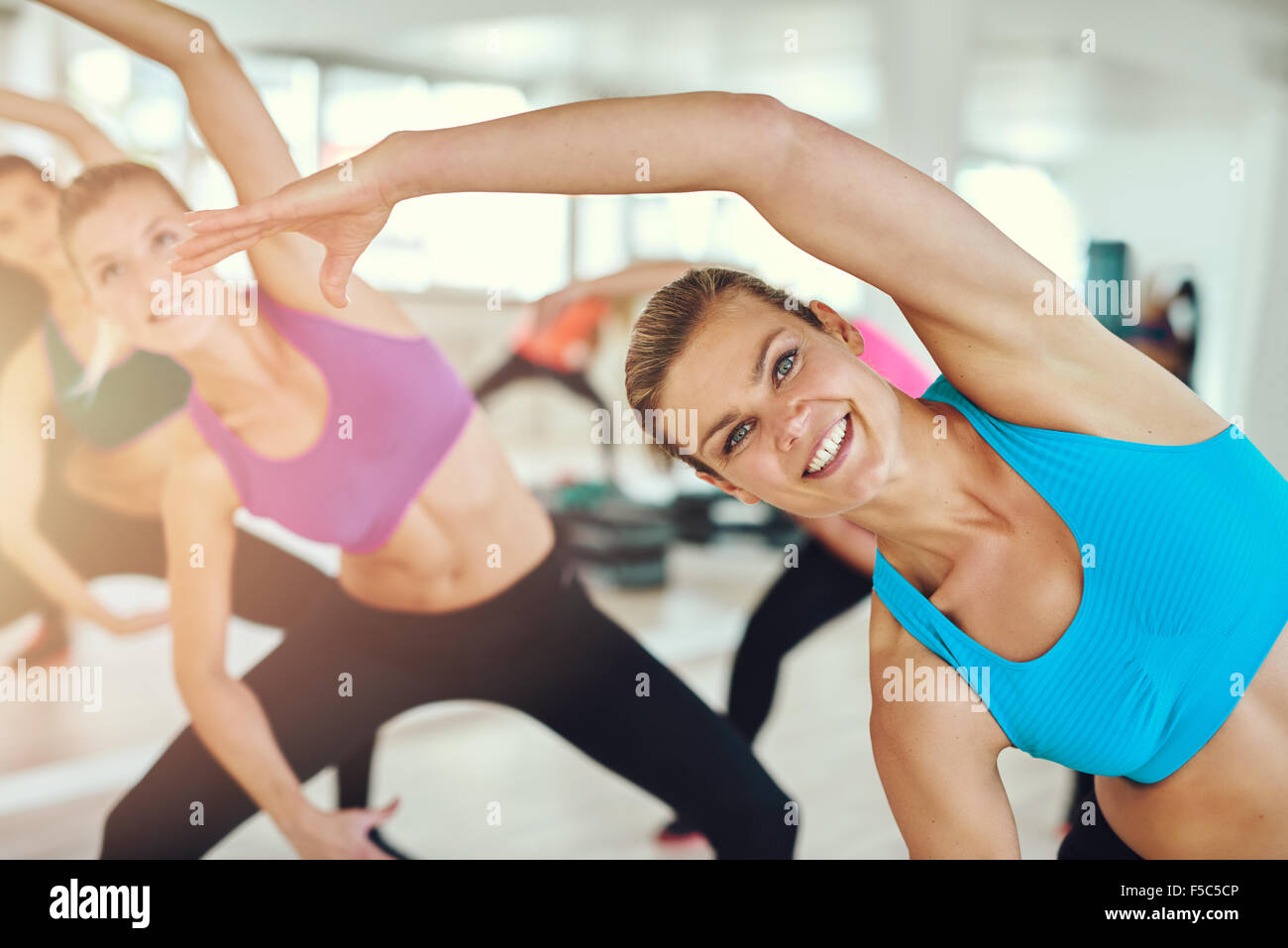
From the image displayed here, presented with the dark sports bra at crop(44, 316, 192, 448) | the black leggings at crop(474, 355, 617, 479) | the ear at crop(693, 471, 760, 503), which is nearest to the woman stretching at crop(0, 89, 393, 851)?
the dark sports bra at crop(44, 316, 192, 448)

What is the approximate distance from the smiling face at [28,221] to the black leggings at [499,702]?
3.03ft

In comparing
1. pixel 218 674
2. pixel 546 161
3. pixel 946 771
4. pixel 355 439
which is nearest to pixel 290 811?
pixel 218 674

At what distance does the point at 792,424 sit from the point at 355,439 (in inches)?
43.2

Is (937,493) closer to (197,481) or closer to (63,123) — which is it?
(197,481)

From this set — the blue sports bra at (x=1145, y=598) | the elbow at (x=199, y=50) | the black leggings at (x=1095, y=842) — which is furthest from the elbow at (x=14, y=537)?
the black leggings at (x=1095, y=842)

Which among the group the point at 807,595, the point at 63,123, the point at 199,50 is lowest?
the point at 807,595

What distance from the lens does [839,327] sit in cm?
142

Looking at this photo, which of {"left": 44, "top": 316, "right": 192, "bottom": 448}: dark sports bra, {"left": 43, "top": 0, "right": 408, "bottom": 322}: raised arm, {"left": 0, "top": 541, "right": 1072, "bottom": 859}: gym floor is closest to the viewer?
{"left": 43, "top": 0, "right": 408, "bottom": 322}: raised arm

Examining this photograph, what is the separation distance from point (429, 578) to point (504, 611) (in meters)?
0.17

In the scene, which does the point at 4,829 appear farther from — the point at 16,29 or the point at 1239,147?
the point at 1239,147

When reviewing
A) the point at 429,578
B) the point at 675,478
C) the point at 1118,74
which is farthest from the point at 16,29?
the point at 1118,74

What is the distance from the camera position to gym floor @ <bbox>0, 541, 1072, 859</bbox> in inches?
90.2

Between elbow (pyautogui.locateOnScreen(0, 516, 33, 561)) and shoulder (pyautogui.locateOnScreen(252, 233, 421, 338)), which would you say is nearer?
shoulder (pyautogui.locateOnScreen(252, 233, 421, 338))

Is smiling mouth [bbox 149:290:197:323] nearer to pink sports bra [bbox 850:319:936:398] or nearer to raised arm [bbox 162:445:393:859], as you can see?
raised arm [bbox 162:445:393:859]
